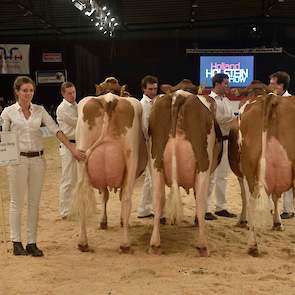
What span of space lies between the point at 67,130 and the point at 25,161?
146 cm

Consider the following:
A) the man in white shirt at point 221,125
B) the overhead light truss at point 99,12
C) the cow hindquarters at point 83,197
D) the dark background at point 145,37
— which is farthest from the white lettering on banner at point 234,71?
the cow hindquarters at point 83,197

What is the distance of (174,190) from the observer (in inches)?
174

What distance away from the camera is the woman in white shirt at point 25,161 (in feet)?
14.1

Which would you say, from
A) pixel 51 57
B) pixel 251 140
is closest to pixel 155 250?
pixel 251 140

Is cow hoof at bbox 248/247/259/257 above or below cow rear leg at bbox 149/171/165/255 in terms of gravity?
below

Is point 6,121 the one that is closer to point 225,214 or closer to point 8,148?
point 8,148

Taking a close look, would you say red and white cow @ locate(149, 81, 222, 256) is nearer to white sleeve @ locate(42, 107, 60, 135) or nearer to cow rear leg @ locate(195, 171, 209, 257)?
cow rear leg @ locate(195, 171, 209, 257)

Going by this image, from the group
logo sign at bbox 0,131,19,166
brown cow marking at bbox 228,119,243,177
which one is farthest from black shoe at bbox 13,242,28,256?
brown cow marking at bbox 228,119,243,177

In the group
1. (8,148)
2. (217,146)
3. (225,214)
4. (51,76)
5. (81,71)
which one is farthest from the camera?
(51,76)

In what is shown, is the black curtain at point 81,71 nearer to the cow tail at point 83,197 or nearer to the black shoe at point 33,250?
the cow tail at point 83,197

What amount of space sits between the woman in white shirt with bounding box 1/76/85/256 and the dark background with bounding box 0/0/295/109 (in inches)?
465

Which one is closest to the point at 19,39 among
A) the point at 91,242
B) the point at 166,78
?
the point at 166,78

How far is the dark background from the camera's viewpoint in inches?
656

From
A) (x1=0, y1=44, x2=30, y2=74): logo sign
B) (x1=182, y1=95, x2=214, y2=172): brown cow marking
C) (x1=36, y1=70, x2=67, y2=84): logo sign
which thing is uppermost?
(x1=0, y1=44, x2=30, y2=74): logo sign
